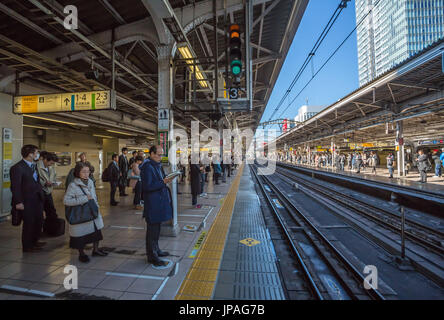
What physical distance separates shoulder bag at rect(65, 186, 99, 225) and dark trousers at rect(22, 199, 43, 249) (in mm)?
1107

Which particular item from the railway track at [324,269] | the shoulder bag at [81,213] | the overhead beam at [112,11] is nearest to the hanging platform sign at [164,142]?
the shoulder bag at [81,213]

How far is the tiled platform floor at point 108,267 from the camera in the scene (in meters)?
2.75

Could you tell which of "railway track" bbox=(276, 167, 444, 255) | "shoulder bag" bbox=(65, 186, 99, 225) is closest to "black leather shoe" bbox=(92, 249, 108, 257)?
"shoulder bag" bbox=(65, 186, 99, 225)

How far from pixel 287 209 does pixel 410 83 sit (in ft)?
30.9

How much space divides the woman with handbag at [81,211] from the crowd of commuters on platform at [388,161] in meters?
16.0

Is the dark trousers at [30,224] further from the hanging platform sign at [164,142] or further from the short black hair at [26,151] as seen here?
the hanging platform sign at [164,142]

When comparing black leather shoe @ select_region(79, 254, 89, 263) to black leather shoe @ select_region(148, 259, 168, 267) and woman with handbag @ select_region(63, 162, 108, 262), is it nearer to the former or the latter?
woman with handbag @ select_region(63, 162, 108, 262)

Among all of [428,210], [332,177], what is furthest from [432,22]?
[428,210]

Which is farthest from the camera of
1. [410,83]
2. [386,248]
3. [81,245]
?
[410,83]

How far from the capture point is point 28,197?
378cm

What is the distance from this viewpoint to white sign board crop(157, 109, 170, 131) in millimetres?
4727

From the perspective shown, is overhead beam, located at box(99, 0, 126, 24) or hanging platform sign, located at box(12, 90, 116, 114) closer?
overhead beam, located at box(99, 0, 126, 24)
